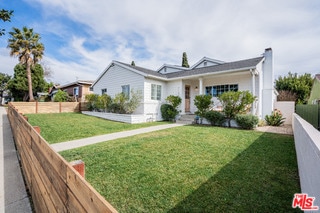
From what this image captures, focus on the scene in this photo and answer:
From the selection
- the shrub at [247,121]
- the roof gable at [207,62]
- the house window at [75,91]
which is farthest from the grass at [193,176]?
the house window at [75,91]

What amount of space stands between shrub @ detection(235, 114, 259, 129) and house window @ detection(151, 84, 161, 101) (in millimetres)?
6381

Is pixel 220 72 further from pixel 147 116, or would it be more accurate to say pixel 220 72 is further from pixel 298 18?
pixel 147 116

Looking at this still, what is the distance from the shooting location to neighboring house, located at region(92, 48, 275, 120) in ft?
36.0

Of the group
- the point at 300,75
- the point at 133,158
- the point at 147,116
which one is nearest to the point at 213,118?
the point at 147,116

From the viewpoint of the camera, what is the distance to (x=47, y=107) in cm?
1614

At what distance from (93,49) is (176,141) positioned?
1596 cm

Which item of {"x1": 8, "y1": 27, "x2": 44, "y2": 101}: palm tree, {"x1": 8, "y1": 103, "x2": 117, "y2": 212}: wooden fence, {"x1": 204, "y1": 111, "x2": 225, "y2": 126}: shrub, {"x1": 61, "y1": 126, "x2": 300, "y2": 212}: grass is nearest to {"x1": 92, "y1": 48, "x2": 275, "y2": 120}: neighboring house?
{"x1": 204, "y1": 111, "x2": 225, "y2": 126}: shrub

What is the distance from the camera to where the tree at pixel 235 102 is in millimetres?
9383

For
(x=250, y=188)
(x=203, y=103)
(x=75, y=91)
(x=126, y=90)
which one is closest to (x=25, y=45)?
(x=75, y=91)

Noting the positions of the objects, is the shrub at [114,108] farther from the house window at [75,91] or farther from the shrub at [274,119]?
the house window at [75,91]

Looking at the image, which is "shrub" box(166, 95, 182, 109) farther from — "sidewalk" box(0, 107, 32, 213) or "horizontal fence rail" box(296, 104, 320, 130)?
"sidewalk" box(0, 107, 32, 213)

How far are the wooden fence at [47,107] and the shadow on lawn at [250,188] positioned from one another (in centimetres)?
1707

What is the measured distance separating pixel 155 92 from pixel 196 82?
13.3ft

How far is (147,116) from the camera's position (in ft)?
40.2
